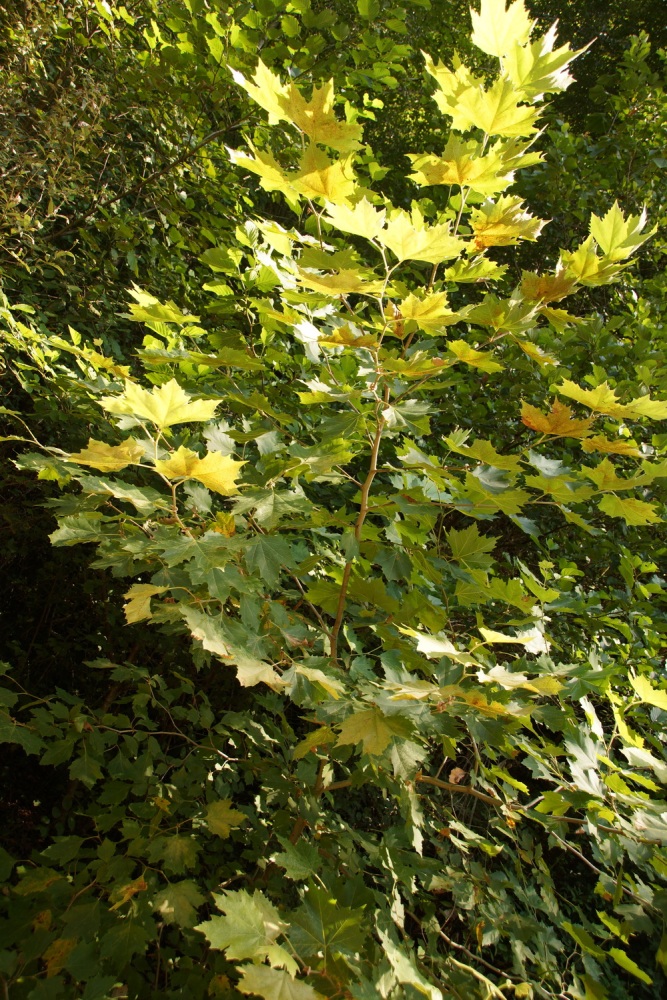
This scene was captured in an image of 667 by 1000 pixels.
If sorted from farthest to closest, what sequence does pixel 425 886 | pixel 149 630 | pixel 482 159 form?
pixel 149 630 < pixel 425 886 < pixel 482 159

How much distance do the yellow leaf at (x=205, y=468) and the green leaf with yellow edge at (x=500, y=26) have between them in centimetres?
82

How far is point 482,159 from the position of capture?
1.03m

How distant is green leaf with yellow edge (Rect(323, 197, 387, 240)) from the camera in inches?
34.5

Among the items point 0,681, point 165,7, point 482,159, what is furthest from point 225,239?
point 0,681

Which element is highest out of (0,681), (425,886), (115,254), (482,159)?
(115,254)

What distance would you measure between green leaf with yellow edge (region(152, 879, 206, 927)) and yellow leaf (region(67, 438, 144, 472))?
3.07 feet

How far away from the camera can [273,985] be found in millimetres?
790

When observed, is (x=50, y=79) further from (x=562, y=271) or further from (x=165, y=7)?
(x=562, y=271)

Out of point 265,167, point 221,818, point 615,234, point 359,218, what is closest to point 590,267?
point 615,234

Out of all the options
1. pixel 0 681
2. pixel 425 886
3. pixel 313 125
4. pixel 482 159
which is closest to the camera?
pixel 313 125

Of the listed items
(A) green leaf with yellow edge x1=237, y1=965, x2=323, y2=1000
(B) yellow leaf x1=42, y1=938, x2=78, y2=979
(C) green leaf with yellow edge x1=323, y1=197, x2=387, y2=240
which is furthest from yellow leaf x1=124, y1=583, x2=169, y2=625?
(B) yellow leaf x1=42, y1=938, x2=78, y2=979

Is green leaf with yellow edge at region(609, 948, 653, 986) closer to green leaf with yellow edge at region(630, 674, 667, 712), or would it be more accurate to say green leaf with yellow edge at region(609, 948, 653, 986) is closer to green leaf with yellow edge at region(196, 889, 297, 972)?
green leaf with yellow edge at region(630, 674, 667, 712)

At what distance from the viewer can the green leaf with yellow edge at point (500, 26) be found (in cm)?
102

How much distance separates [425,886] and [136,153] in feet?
11.5
